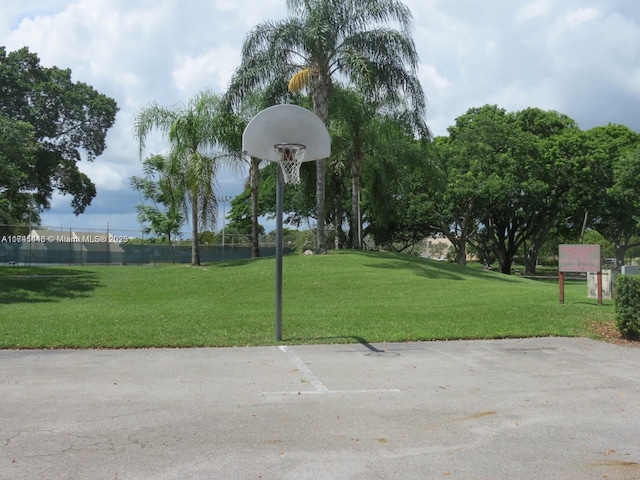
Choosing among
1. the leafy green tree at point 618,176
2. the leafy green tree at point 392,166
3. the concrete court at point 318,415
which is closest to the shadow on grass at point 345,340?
the concrete court at point 318,415

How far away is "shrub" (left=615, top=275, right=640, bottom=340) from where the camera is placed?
33.1 feet

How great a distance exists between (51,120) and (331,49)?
72.3ft

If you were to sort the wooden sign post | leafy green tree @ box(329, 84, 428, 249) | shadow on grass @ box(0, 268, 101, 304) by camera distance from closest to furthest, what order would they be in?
1. the wooden sign post
2. shadow on grass @ box(0, 268, 101, 304)
3. leafy green tree @ box(329, 84, 428, 249)

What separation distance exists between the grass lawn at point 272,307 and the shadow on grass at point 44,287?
33 mm

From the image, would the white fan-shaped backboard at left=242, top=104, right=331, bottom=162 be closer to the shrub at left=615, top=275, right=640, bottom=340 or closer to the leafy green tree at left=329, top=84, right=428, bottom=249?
the shrub at left=615, top=275, right=640, bottom=340

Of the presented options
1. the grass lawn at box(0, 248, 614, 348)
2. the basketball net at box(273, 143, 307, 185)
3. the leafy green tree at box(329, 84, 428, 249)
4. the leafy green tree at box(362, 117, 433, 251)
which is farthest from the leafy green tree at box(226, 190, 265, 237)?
the basketball net at box(273, 143, 307, 185)

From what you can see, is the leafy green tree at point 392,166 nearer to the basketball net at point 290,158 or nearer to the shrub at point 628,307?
the basketball net at point 290,158

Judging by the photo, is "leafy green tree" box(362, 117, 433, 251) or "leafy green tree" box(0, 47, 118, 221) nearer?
"leafy green tree" box(362, 117, 433, 251)

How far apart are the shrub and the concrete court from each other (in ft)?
4.39

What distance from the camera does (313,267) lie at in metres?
21.8

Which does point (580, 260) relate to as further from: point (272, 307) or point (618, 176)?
point (618, 176)

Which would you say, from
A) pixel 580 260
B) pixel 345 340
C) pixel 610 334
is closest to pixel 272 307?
pixel 345 340

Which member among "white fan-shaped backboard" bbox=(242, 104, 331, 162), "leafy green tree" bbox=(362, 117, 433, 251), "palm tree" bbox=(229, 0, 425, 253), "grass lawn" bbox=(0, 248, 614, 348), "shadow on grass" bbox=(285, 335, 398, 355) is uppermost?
"palm tree" bbox=(229, 0, 425, 253)

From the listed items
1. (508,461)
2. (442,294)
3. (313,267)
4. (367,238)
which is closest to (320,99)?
(313,267)
